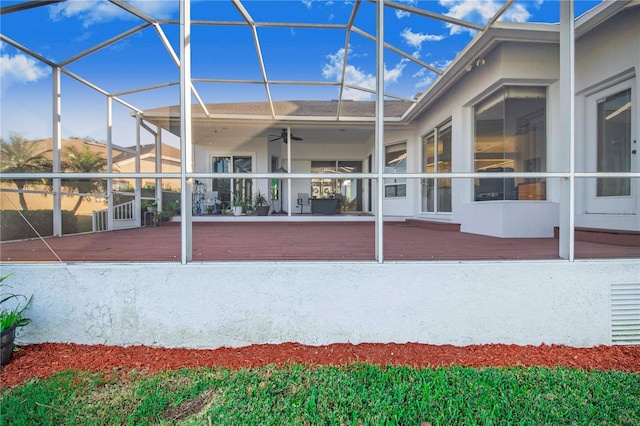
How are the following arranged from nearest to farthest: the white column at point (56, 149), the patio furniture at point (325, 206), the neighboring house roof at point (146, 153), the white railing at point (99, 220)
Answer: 1. the white column at point (56, 149)
2. the white railing at point (99, 220)
3. the neighboring house roof at point (146, 153)
4. the patio furniture at point (325, 206)

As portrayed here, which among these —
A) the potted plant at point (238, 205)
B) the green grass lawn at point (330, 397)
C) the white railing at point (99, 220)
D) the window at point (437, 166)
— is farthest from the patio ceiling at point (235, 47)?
the green grass lawn at point (330, 397)

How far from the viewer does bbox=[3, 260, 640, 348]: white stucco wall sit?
7.48 ft

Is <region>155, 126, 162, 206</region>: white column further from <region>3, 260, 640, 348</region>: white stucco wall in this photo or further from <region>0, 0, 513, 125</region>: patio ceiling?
<region>3, 260, 640, 348</region>: white stucco wall

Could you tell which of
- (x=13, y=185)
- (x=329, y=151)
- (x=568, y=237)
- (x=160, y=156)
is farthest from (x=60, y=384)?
(x=329, y=151)

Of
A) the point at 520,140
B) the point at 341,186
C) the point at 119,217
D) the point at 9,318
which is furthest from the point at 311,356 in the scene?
the point at 341,186

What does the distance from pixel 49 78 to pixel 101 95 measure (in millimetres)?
1082

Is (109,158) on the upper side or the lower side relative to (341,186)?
upper

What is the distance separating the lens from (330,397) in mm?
1730

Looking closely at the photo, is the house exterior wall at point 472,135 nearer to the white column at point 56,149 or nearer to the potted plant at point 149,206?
the white column at point 56,149

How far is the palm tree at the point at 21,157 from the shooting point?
5.17m

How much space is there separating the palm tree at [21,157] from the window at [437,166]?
771 centimetres

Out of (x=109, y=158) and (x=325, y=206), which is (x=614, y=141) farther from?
(x=109, y=158)

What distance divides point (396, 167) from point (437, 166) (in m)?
2.09

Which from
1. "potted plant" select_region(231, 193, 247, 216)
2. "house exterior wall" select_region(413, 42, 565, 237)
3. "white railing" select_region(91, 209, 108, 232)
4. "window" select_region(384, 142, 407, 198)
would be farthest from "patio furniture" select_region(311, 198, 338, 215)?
"white railing" select_region(91, 209, 108, 232)
